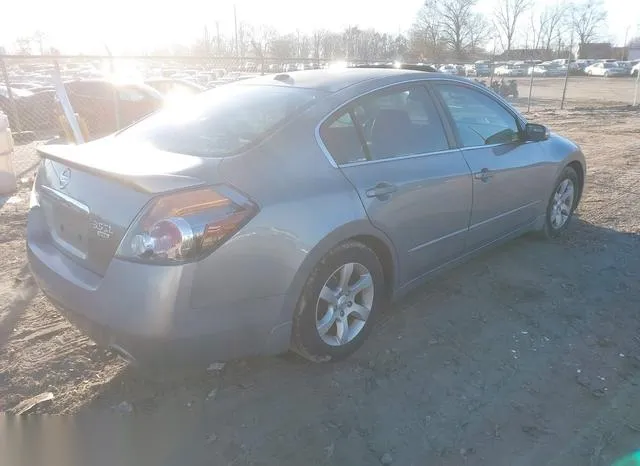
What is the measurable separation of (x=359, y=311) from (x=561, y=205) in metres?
3.07

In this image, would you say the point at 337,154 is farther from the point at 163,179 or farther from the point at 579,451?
the point at 579,451

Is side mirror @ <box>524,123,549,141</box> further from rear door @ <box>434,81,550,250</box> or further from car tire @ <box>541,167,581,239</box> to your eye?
car tire @ <box>541,167,581,239</box>

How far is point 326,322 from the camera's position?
9.69ft

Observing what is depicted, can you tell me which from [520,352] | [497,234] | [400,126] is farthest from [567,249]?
[400,126]

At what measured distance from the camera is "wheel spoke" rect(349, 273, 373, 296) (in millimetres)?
3061

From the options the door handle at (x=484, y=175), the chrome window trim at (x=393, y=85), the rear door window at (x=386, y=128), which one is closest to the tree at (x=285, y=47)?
the chrome window trim at (x=393, y=85)

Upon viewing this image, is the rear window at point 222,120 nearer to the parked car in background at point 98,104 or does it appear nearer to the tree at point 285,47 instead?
the parked car in background at point 98,104

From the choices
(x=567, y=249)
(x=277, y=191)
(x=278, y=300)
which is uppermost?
(x=277, y=191)

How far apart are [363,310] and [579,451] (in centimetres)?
130

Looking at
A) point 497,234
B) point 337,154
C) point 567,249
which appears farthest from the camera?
point 567,249

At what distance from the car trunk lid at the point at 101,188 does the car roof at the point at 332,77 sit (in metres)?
1.06

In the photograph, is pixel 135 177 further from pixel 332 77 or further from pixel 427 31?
pixel 427 31

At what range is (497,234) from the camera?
4266 mm

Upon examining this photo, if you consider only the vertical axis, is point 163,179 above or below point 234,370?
above
